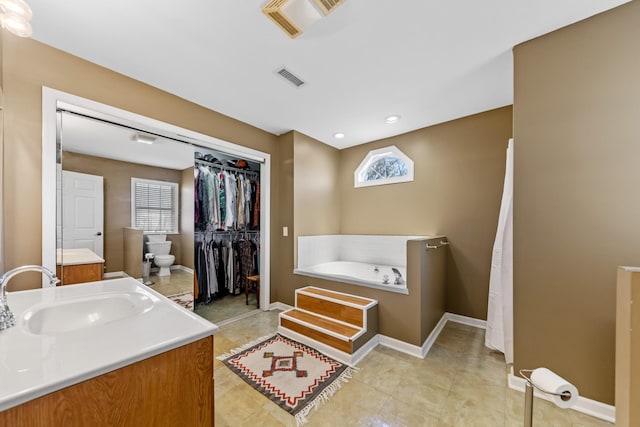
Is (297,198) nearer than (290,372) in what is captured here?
No

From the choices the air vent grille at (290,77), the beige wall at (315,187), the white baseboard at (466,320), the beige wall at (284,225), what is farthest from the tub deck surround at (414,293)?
the air vent grille at (290,77)

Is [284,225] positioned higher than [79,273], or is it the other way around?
[284,225]

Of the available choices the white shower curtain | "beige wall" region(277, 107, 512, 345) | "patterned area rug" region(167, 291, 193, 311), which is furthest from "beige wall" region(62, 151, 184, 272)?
the white shower curtain

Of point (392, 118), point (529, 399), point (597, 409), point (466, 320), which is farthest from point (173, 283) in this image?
point (597, 409)

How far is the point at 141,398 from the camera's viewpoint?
0.77 meters

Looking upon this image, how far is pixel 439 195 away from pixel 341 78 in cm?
189

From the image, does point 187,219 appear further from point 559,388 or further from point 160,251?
point 559,388

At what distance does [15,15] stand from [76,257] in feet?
5.00

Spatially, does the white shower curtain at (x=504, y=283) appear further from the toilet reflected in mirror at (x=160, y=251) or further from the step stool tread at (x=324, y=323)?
the toilet reflected in mirror at (x=160, y=251)

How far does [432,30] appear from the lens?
1.61 metres

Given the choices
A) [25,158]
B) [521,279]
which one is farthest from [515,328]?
[25,158]

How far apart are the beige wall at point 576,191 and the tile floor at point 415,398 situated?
0.31 meters

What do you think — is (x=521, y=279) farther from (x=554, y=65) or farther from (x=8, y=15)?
(x=8, y=15)

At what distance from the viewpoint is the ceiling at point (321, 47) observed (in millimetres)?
1465
